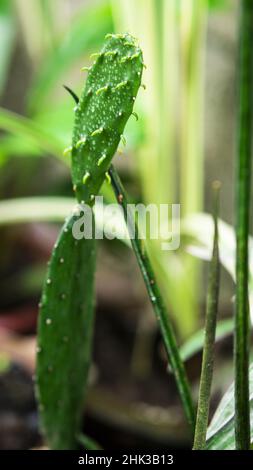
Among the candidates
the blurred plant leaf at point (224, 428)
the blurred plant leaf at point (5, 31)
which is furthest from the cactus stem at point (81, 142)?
the blurred plant leaf at point (5, 31)

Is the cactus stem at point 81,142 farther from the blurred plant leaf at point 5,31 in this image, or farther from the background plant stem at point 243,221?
the blurred plant leaf at point 5,31

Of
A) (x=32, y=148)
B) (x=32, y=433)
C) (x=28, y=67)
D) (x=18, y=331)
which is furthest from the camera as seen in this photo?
(x=28, y=67)

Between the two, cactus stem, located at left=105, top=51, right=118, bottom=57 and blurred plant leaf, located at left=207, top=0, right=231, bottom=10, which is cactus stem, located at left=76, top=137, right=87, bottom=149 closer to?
cactus stem, located at left=105, top=51, right=118, bottom=57

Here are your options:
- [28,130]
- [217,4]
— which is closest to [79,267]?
[28,130]

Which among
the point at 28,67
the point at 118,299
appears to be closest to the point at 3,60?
the point at 28,67

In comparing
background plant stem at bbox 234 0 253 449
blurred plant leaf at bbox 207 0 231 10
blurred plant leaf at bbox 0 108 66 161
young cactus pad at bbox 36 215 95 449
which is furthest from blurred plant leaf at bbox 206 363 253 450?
blurred plant leaf at bbox 207 0 231 10
